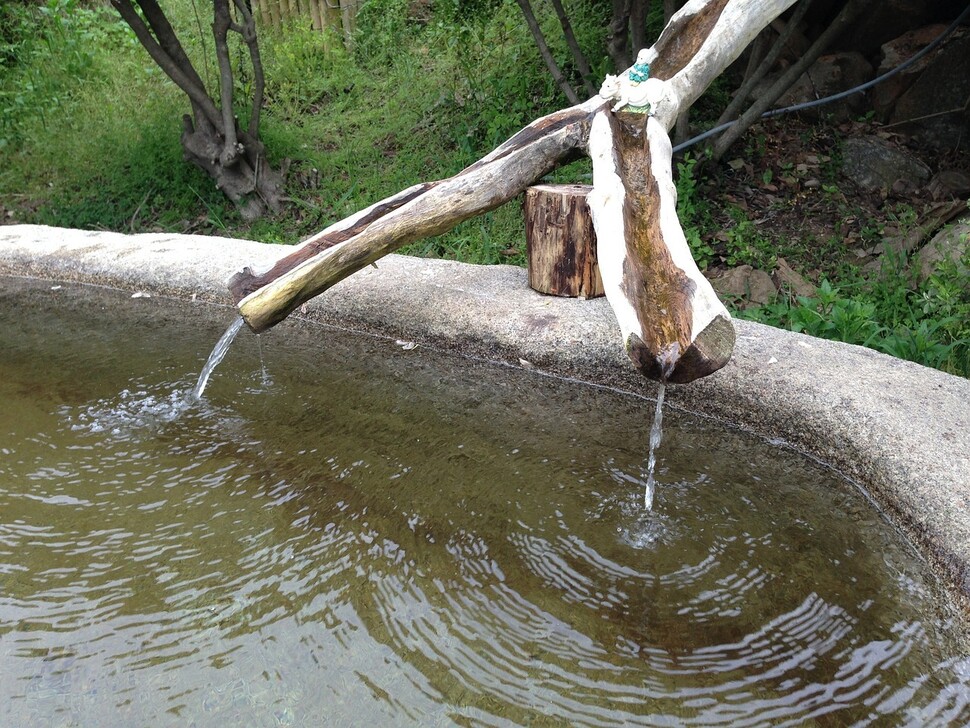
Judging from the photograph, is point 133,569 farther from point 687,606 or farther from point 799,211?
point 799,211

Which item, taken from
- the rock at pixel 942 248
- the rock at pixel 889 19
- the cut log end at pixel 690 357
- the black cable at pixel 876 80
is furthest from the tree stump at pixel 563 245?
the rock at pixel 889 19

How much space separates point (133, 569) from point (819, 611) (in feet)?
6.04

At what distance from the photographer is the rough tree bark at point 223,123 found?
555 centimetres

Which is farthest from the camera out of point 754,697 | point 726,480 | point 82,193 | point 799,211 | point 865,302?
point 82,193

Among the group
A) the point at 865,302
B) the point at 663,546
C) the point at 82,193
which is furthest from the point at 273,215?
the point at 663,546

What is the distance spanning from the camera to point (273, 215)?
6.07m

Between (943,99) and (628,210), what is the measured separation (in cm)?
339

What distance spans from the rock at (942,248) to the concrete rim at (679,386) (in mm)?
1234

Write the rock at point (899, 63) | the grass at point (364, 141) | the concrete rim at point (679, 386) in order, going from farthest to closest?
the rock at point (899, 63) → the grass at point (364, 141) → the concrete rim at point (679, 386)

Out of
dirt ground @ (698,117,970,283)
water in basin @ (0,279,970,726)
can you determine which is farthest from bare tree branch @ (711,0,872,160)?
water in basin @ (0,279,970,726)

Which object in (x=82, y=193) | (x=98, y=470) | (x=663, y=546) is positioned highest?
(x=82, y=193)

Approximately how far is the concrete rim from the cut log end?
76 cm

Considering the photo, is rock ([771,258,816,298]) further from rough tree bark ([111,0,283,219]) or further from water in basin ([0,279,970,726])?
rough tree bark ([111,0,283,219])

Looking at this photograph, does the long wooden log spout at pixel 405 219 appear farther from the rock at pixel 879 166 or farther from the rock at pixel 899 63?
the rock at pixel 899 63
